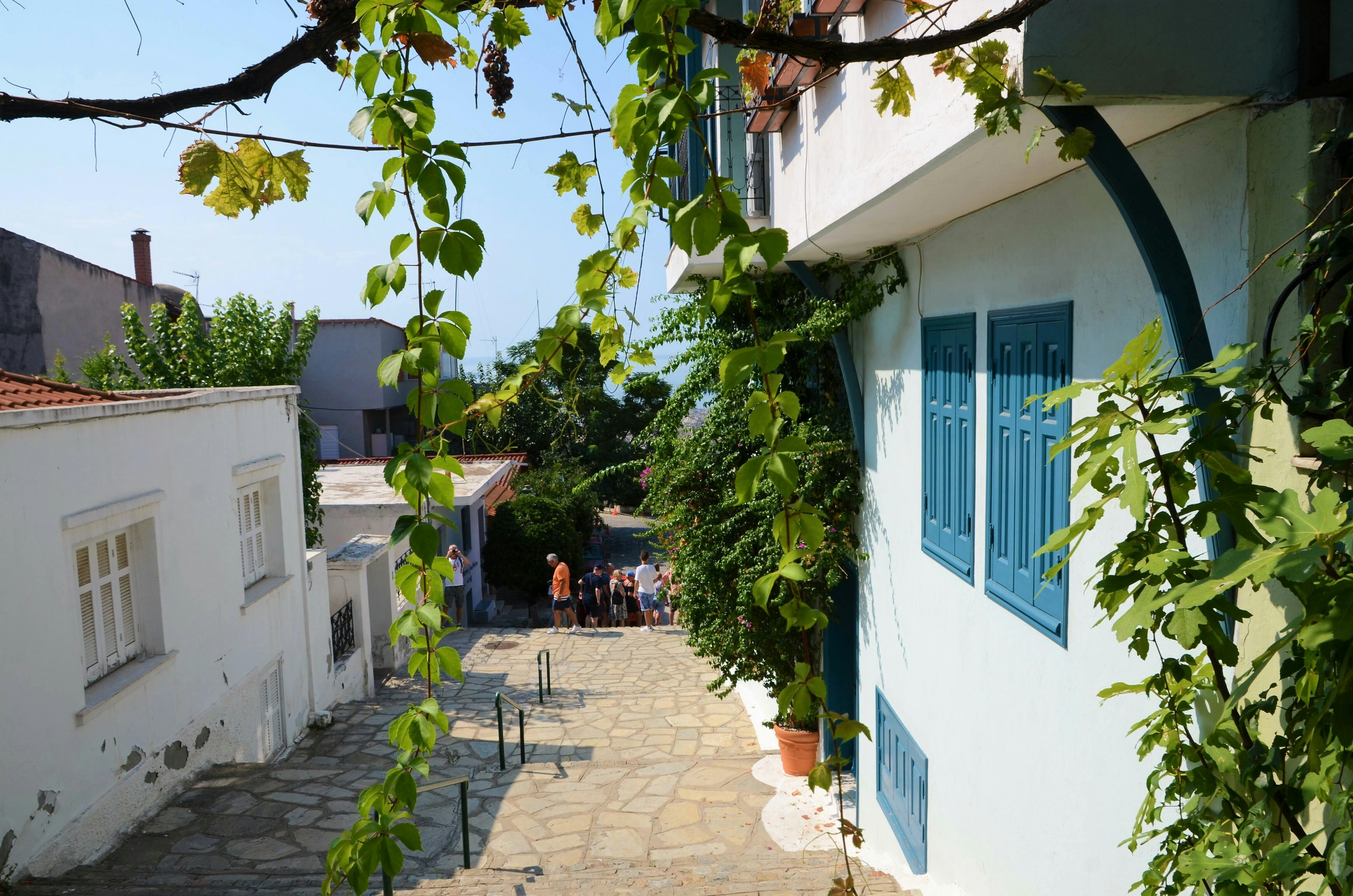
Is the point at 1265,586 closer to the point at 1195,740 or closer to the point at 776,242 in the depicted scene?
the point at 1195,740

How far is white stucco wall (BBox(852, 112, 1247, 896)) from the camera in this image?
2.73 m

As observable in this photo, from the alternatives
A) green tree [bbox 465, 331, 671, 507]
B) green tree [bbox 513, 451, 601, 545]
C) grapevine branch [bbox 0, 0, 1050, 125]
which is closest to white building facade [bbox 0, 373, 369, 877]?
grapevine branch [bbox 0, 0, 1050, 125]

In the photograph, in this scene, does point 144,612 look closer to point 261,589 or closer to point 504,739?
point 261,589

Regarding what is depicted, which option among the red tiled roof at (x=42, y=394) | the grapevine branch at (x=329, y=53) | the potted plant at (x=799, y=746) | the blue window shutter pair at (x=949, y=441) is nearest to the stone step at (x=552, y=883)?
the blue window shutter pair at (x=949, y=441)

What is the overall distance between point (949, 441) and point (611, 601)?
1375 centimetres

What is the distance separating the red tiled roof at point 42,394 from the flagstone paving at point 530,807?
10.3 ft

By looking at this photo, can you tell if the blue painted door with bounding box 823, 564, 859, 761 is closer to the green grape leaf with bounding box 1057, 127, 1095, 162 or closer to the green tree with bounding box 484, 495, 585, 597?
the green grape leaf with bounding box 1057, 127, 1095, 162

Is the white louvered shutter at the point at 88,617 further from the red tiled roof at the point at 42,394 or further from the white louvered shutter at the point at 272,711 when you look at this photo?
the white louvered shutter at the point at 272,711

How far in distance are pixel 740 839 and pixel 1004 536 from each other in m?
4.55

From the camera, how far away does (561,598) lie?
16.9 m

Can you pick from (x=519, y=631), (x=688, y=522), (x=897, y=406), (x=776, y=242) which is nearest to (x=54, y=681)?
(x=688, y=522)

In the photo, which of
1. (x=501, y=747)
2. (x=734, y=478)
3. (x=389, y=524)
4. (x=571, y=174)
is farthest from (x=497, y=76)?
(x=389, y=524)

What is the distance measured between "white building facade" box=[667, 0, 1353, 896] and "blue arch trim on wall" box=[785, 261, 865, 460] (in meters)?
0.04

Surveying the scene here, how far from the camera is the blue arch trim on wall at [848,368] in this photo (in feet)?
21.5
